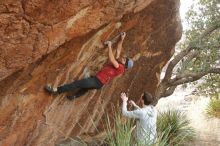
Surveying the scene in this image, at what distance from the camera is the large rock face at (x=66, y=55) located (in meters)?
6.84

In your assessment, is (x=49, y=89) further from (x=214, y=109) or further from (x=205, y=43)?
(x=214, y=109)

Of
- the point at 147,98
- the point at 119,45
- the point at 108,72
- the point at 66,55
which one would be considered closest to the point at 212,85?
the point at 119,45

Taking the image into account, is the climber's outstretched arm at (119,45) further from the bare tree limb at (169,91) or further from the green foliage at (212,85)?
the green foliage at (212,85)

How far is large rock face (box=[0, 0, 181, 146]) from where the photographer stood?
6.84m

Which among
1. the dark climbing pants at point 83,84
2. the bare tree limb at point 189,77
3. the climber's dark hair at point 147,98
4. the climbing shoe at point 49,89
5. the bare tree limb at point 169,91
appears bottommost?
the climber's dark hair at point 147,98

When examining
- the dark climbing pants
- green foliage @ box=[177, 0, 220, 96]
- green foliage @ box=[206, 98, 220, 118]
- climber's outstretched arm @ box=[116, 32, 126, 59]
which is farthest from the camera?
green foliage @ box=[206, 98, 220, 118]

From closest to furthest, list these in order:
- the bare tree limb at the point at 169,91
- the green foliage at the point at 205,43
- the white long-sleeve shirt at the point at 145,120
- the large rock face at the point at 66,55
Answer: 1. the large rock face at the point at 66,55
2. the white long-sleeve shirt at the point at 145,120
3. the green foliage at the point at 205,43
4. the bare tree limb at the point at 169,91

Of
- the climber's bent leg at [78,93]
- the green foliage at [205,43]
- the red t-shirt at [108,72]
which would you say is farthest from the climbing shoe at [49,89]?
the green foliage at [205,43]

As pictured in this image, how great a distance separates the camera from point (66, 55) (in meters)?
8.51

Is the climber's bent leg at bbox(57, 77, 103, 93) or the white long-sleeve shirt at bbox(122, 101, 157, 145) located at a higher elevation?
the climber's bent leg at bbox(57, 77, 103, 93)

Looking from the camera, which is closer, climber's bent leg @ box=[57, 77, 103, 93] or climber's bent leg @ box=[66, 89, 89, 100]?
climber's bent leg @ box=[57, 77, 103, 93]

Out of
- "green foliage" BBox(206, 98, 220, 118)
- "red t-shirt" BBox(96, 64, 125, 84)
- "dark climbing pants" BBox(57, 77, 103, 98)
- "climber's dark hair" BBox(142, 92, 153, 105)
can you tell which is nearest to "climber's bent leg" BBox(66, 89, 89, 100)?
"dark climbing pants" BBox(57, 77, 103, 98)

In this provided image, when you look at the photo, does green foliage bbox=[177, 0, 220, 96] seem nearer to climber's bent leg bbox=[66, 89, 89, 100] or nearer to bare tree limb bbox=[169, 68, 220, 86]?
bare tree limb bbox=[169, 68, 220, 86]

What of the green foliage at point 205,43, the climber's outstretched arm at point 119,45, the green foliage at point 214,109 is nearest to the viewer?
the climber's outstretched arm at point 119,45
